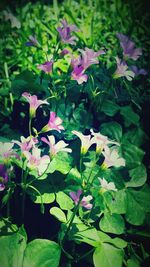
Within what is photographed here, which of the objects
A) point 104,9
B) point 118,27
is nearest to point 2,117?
point 118,27

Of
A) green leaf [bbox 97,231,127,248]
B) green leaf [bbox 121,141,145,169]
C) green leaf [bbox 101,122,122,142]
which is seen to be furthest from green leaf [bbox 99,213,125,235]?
green leaf [bbox 101,122,122,142]

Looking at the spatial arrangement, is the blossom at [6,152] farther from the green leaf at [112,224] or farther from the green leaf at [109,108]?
the green leaf at [109,108]

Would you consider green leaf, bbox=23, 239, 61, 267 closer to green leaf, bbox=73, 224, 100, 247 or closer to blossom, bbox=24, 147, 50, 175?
green leaf, bbox=73, 224, 100, 247

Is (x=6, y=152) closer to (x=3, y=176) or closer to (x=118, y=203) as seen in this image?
(x=3, y=176)

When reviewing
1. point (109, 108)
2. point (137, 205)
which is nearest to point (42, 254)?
point (137, 205)

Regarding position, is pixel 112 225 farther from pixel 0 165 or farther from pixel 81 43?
pixel 81 43

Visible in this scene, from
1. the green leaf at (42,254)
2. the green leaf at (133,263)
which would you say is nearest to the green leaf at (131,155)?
the green leaf at (133,263)
